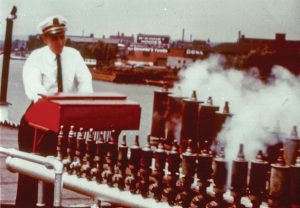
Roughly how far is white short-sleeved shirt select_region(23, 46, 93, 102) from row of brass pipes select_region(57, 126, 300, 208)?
277mm

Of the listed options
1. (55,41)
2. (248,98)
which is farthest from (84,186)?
(248,98)

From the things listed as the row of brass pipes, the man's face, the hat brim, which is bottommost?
the row of brass pipes

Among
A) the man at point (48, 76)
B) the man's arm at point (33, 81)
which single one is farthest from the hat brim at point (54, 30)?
the man's arm at point (33, 81)

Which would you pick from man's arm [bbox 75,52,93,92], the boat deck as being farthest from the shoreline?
the boat deck

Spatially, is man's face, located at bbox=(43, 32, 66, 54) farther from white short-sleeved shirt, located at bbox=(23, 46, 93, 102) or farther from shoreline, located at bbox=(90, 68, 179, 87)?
shoreline, located at bbox=(90, 68, 179, 87)

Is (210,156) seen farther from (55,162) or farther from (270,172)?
(55,162)

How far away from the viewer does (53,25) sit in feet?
12.0

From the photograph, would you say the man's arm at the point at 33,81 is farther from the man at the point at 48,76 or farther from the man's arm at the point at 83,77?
the man's arm at the point at 83,77

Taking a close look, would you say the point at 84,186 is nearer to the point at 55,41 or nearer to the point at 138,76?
A: the point at 138,76

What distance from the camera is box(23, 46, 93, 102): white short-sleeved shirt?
3496 millimetres

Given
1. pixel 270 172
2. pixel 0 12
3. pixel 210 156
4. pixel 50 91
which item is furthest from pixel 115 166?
pixel 0 12

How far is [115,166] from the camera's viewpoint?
11.8 ft

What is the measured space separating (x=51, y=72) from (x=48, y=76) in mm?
32

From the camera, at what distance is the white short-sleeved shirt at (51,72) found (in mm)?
3496
